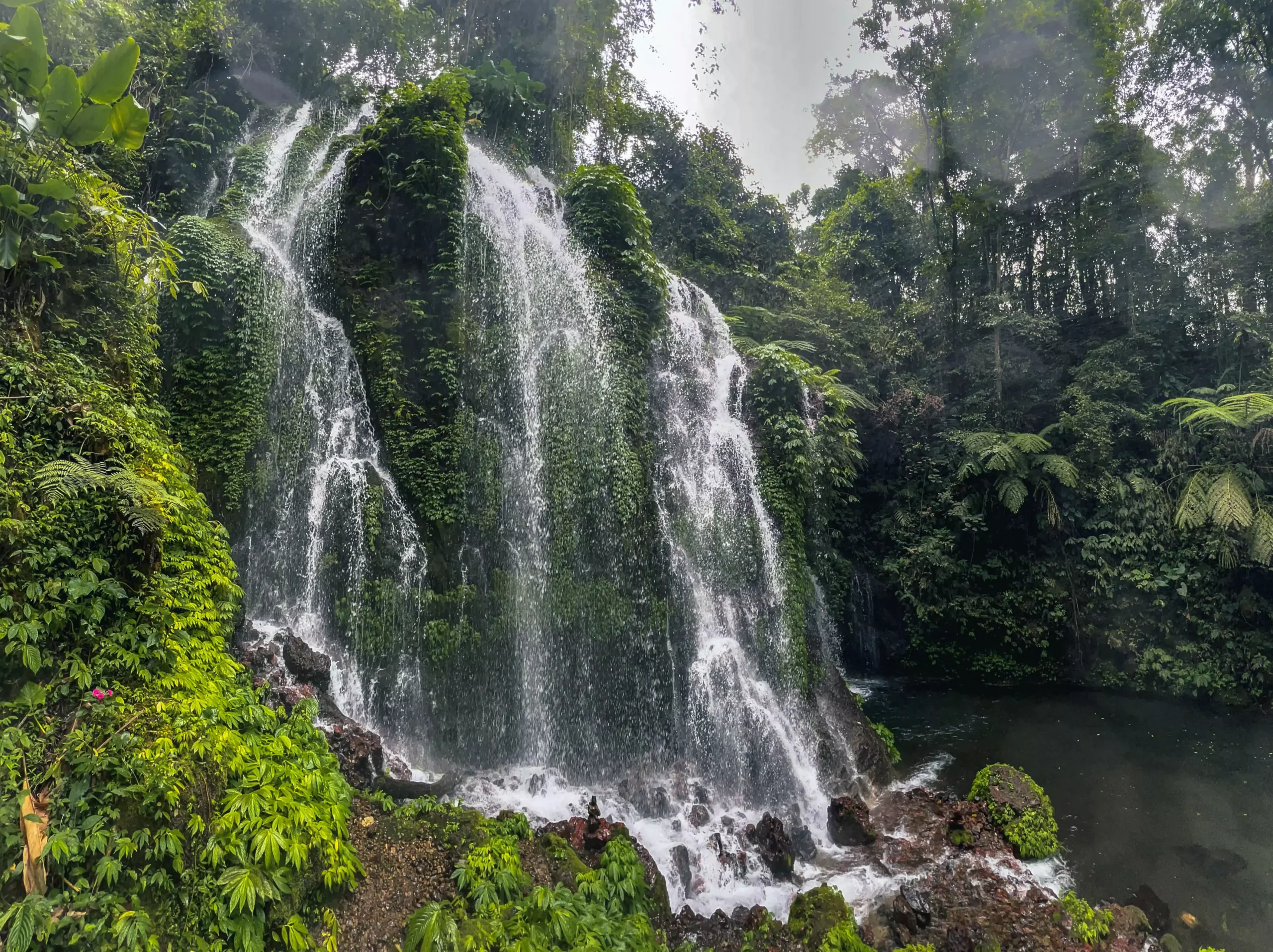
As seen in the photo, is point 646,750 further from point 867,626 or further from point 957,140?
point 957,140

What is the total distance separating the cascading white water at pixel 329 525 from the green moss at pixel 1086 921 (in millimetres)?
7845

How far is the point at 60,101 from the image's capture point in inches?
183

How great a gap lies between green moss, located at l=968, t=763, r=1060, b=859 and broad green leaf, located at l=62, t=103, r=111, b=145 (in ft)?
39.6

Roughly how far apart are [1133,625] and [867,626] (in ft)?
18.0

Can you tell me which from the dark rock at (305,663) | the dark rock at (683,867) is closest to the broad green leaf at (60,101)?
the dark rock at (305,663)

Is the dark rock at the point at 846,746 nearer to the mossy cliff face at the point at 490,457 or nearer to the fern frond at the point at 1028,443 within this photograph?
the mossy cliff face at the point at 490,457

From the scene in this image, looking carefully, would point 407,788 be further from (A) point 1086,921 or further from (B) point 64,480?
(A) point 1086,921

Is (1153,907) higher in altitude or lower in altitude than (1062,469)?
lower

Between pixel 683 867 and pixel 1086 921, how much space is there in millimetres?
4147

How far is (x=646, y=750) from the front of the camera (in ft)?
29.7

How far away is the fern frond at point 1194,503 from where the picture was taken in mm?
12500

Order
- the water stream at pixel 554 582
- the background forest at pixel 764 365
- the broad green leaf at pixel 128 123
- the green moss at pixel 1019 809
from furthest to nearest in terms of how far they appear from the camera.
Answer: the water stream at pixel 554 582 → the green moss at pixel 1019 809 → the broad green leaf at pixel 128 123 → the background forest at pixel 764 365

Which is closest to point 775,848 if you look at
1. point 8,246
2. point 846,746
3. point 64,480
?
point 846,746

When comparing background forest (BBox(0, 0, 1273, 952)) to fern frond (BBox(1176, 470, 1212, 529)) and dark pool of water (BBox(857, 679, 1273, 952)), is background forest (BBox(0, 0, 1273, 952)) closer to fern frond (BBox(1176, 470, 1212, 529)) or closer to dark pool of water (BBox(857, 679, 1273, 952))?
fern frond (BBox(1176, 470, 1212, 529))
